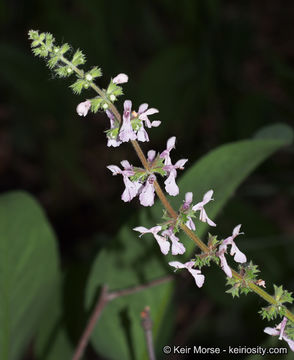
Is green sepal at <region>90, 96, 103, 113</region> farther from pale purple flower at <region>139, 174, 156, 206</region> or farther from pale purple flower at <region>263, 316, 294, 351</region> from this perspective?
pale purple flower at <region>263, 316, 294, 351</region>

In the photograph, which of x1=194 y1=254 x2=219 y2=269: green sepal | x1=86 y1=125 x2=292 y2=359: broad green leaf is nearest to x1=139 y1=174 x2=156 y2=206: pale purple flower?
x1=194 y1=254 x2=219 y2=269: green sepal

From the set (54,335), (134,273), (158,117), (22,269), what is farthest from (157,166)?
(158,117)

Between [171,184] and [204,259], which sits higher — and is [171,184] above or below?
above

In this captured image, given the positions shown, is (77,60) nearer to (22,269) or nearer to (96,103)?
(96,103)

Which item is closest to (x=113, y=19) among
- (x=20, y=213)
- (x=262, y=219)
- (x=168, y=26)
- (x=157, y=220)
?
(x=168, y=26)

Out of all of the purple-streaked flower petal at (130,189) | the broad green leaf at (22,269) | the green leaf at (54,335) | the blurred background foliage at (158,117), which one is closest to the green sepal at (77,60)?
the purple-streaked flower petal at (130,189)

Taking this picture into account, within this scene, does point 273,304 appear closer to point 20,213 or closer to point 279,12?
point 20,213
